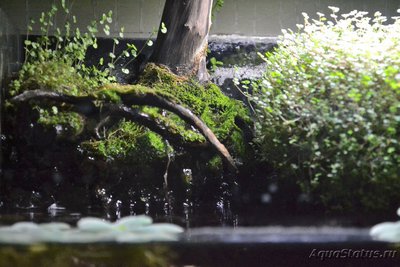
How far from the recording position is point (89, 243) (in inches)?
79.7

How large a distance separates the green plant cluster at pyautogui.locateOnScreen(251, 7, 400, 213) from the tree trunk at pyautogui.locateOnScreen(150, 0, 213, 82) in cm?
93

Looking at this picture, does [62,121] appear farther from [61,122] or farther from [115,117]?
[115,117]

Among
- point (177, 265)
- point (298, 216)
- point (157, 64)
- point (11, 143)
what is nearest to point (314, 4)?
point (157, 64)

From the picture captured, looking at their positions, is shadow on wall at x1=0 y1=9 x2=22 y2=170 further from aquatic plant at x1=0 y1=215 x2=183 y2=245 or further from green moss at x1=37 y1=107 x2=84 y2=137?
aquatic plant at x1=0 y1=215 x2=183 y2=245

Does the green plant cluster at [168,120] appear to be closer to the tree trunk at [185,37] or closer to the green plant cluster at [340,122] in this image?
the tree trunk at [185,37]

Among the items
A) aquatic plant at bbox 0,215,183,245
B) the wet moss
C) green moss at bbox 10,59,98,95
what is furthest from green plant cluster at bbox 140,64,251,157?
aquatic plant at bbox 0,215,183,245

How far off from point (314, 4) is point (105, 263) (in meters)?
3.94

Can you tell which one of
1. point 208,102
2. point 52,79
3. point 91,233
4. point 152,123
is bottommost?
point 91,233

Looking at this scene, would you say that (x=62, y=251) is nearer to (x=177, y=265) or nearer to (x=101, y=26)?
(x=177, y=265)

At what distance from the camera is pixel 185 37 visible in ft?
13.8

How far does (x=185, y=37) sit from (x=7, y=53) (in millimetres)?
1413

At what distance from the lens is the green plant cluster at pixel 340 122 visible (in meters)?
2.94

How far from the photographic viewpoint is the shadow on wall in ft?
11.6

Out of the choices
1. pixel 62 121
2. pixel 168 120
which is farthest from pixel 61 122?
pixel 168 120
